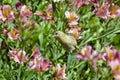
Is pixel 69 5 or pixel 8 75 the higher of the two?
pixel 69 5

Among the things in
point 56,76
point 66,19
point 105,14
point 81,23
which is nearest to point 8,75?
point 56,76

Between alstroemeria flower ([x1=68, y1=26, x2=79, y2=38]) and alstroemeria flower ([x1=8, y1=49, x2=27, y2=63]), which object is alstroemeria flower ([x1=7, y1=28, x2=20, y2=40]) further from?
alstroemeria flower ([x1=68, y1=26, x2=79, y2=38])

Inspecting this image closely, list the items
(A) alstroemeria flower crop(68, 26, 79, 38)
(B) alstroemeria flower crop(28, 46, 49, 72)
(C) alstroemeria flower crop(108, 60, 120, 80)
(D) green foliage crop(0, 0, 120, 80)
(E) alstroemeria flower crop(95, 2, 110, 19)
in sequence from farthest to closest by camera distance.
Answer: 1. (E) alstroemeria flower crop(95, 2, 110, 19)
2. (A) alstroemeria flower crop(68, 26, 79, 38)
3. (D) green foliage crop(0, 0, 120, 80)
4. (B) alstroemeria flower crop(28, 46, 49, 72)
5. (C) alstroemeria flower crop(108, 60, 120, 80)

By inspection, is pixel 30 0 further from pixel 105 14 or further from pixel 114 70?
pixel 114 70

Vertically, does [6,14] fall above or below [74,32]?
above

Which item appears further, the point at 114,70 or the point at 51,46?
the point at 51,46

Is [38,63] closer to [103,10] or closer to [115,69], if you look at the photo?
[115,69]

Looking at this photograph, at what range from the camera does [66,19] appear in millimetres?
1894

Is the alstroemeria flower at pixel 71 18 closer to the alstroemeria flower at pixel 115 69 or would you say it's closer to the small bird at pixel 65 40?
the small bird at pixel 65 40

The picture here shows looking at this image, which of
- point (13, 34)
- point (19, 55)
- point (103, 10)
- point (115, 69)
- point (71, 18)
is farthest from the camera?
point (103, 10)

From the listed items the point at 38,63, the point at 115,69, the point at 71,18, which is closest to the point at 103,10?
the point at 71,18

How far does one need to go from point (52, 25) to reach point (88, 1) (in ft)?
0.83

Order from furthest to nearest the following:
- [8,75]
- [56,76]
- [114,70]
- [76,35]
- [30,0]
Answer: [30,0]
[76,35]
[8,75]
[56,76]
[114,70]

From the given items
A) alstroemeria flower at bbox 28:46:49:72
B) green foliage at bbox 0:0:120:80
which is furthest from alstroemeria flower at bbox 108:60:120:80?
alstroemeria flower at bbox 28:46:49:72
